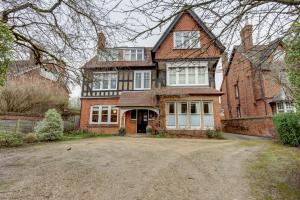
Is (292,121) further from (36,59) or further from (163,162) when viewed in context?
(36,59)

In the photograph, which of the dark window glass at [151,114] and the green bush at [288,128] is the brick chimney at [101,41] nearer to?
the green bush at [288,128]

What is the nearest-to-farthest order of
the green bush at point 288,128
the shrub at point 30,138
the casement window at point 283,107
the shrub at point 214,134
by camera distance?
the green bush at point 288,128 → the shrub at point 30,138 → the shrub at point 214,134 → the casement window at point 283,107

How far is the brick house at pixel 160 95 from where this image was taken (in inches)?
634

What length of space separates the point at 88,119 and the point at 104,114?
5.60 feet

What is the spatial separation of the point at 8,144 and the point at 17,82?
24.2ft

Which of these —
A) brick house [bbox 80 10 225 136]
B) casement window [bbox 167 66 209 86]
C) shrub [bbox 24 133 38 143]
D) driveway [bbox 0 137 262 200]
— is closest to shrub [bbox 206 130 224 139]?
brick house [bbox 80 10 225 136]

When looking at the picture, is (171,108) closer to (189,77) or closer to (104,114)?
(189,77)

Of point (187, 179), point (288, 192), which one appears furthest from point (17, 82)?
point (288, 192)

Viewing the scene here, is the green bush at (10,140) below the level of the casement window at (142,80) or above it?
below

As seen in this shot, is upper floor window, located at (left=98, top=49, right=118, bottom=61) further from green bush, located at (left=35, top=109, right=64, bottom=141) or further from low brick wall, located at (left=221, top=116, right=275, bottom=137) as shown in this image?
low brick wall, located at (left=221, top=116, right=275, bottom=137)

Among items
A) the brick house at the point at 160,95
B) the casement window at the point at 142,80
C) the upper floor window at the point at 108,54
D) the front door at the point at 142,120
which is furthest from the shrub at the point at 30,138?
the casement window at the point at 142,80

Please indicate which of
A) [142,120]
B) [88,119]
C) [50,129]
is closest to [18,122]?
[50,129]

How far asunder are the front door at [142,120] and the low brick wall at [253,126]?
972cm

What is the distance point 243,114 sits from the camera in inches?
939
